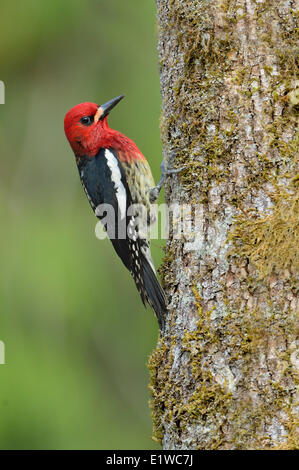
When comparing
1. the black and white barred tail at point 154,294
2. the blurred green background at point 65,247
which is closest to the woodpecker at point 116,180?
the black and white barred tail at point 154,294

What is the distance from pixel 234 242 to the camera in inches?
86.0

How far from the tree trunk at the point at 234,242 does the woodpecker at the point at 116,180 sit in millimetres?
858

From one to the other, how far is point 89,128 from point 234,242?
1.58 meters

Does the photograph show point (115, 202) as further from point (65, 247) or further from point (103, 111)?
point (65, 247)

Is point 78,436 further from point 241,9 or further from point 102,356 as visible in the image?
point 241,9

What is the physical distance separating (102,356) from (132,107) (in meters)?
2.23

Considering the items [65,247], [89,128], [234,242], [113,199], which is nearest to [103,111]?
[89,128]

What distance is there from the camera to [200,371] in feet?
7.12

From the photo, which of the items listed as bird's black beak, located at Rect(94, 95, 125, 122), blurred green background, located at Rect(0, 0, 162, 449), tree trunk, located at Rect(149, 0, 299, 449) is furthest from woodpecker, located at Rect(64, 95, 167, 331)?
blurred green background, located at Rect(0, 0, 162, 449)

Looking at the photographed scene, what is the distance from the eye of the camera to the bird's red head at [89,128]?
3.49m

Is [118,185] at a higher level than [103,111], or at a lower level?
lower

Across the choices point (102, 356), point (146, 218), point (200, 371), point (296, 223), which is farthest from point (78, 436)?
point (296, 223)

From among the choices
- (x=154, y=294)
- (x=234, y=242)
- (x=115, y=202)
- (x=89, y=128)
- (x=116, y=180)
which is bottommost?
(x=154, y=294)

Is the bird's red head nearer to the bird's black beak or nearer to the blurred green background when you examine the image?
the bird's black beak
